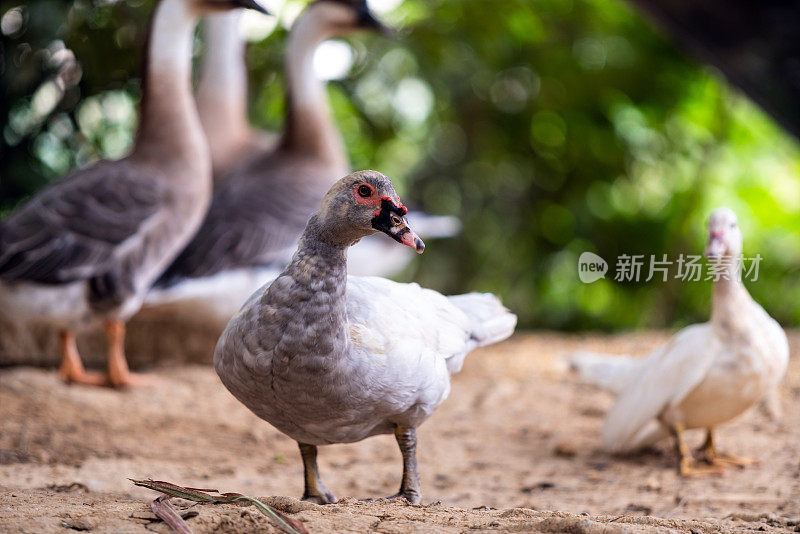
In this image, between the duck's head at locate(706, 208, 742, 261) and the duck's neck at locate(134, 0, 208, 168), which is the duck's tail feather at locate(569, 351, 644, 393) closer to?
the duck's head at locate(706, 208, 742, 261)

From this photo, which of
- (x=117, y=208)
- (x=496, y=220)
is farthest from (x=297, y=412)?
(x=496, y=220)

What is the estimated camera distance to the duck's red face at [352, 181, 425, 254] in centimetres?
197

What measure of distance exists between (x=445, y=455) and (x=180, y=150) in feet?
6.16

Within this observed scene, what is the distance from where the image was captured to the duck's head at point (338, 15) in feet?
Result: 15.2

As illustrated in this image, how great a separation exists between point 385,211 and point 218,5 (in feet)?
7.72

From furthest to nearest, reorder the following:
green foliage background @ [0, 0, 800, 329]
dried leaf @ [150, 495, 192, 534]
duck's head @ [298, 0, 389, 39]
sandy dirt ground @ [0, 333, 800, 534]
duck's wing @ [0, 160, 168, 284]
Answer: green foliage background @ [0, 0, 800, 329]
duck's head @ [298, 0, 389, 39]
duck's wing @ [0, 160, 168, 284]
sandy dirt ground @ [0, 333, 800, 534]
dried leaf @ [150, 495, 192, 534]

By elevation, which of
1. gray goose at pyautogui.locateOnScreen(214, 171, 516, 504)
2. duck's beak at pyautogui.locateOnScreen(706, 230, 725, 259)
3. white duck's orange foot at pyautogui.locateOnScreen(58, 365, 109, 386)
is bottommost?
white duck's orange foot at pyautogui.locateOnScreen(58, 365, 109, 386)

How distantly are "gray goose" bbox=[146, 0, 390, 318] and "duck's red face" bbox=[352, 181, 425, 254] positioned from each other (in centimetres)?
227

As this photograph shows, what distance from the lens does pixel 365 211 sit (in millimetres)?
Result: 1977

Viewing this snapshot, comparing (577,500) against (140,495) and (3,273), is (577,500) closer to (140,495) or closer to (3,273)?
(140,495)

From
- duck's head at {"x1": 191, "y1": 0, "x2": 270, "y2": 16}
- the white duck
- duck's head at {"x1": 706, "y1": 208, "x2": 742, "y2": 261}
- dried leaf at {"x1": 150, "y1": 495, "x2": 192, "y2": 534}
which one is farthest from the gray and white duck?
dried leaf at {"x1": 150, "y1": 495, "x2": 192, "y2": 534}

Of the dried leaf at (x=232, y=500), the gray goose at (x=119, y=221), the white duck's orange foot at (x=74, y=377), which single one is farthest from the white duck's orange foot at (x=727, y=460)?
the white duck's orange foot at (x=74, y=377)

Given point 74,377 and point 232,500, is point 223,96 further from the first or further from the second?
point 232,500

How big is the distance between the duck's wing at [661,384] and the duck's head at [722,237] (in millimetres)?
297
